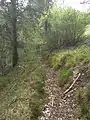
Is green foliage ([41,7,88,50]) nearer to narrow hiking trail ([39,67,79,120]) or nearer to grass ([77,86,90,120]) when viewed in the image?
narrow hiking trail ([39,67,79,120])

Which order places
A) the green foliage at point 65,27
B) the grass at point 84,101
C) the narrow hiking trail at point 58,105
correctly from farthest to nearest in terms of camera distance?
1. the green foliage at point 65,27
2. the narrow hiking trail at point 58,105
3. the grass at point 84,101

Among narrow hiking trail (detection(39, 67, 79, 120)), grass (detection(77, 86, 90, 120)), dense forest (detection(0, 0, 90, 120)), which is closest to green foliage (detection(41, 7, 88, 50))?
dense forest (detection(0, 0, 90, 120))

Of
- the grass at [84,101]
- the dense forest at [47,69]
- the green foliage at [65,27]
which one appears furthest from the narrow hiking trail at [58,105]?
the green foliage at [65,27]

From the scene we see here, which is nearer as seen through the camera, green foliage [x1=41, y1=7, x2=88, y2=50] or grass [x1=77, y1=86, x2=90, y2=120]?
grass [x1=77, y1=86, x2=90, y2=120]

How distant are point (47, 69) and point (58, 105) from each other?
19.1ft

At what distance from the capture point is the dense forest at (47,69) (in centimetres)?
664

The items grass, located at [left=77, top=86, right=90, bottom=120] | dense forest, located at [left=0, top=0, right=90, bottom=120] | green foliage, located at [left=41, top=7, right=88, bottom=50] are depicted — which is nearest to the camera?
grass, located at [left=77, top=86, right=90, bottom=120]

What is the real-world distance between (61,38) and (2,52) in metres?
5.18

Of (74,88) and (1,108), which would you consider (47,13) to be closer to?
(74,88)

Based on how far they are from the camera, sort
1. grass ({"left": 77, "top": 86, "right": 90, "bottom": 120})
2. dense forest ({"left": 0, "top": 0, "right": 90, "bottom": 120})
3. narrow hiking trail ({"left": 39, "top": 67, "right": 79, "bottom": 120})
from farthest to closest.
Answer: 1. dense forest ({"left": 0, "top": 0, "right": 90, "bottom": 120})
2. narrow hiking trail ({"left": 39, "top": 67, "right": 79, "bottom": 120})
3. grass ({"left": 77, "top": 86, "right": 90, "bottom": 120})

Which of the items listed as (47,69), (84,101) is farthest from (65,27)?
(84,101)

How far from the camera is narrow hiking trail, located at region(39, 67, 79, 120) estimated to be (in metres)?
6.38

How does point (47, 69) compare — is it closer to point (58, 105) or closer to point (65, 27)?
point (65, 27)

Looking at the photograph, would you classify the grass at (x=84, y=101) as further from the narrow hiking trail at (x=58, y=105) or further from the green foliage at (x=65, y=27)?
the green foliage at (x=65, y=27)
